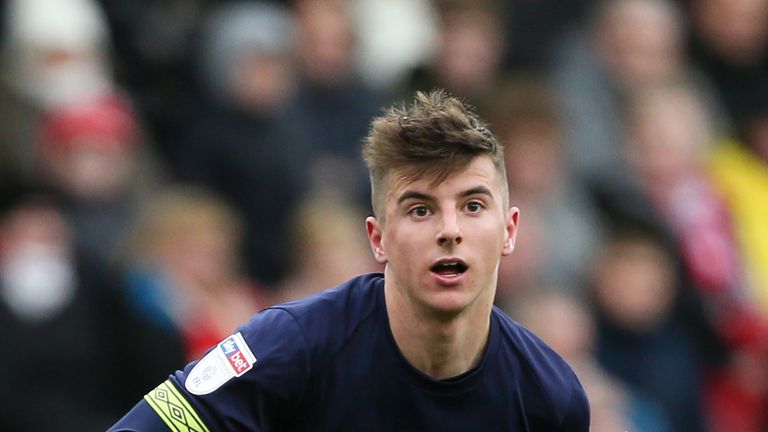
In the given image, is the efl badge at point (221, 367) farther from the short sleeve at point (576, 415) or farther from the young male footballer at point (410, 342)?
the short sleeve at point (576, 415)

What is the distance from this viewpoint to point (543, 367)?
5.92m

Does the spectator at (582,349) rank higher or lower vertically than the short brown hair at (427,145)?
lower

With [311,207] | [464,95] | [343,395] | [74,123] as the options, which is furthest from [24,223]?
[343,395]

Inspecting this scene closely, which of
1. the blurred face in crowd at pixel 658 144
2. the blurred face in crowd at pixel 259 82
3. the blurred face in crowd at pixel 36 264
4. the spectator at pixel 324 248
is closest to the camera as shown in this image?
the blurred face in crowd at pixel 36 264

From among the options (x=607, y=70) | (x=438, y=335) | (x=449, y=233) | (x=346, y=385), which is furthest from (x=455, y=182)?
(x=607, y=70)

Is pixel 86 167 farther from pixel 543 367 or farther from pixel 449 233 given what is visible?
pixel 449 233

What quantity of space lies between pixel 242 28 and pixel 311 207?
1.29 metres

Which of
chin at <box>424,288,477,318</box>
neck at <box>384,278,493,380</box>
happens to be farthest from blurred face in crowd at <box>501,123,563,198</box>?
chin at <box>424,288,477,318</box>

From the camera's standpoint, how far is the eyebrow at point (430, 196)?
559cm

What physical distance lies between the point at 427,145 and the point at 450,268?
392mm

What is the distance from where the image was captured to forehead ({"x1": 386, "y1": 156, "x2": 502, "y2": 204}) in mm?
5582

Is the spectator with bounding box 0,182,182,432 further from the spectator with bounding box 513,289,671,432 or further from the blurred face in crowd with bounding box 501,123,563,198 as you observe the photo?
the blurred face in crowd with bounding box 501,123,563,198

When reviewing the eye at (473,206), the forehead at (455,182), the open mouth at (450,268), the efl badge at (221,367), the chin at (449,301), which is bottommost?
the efl badge at (221,367)

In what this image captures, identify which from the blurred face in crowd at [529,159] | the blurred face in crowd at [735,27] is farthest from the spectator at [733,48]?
the blurred face in crowd at [529,159]
